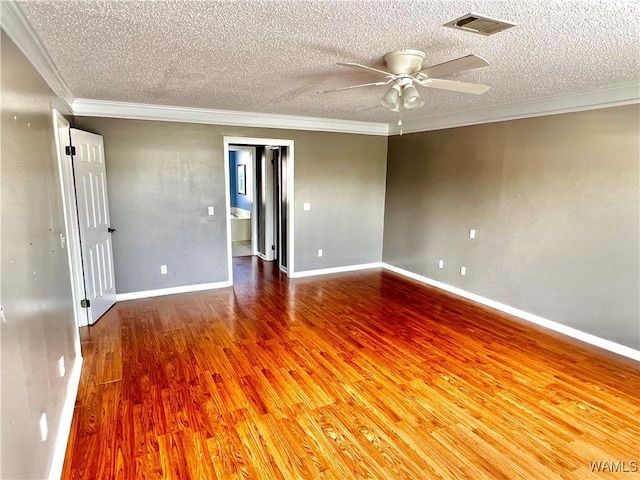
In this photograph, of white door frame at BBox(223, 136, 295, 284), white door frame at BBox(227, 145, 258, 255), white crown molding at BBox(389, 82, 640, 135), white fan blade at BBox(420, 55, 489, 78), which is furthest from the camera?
white door frame at BBox(227, 145, 258, 255)

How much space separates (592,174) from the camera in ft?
10.9

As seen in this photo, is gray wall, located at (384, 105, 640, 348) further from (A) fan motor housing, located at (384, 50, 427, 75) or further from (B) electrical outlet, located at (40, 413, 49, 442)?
(B) electrical outlet, located at (40, 413, 49, 442)

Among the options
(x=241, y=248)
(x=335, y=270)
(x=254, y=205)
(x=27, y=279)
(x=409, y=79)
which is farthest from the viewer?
(x=241, y=248)

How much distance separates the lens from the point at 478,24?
188 centimetres

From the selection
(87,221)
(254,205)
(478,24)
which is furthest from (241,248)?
(478,24)

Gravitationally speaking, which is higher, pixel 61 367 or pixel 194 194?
pixel 194 194

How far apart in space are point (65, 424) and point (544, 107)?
472 cm

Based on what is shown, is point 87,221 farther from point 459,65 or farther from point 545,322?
point 545,322

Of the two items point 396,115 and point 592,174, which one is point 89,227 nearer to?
point 396,115

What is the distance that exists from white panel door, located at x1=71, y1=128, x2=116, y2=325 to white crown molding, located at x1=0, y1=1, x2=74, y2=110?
756 millimetres

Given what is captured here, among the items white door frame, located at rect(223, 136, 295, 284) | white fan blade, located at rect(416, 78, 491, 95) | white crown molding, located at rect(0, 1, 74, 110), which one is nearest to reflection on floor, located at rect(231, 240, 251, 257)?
white door frame, located at rect(223, 136, 295, 284)

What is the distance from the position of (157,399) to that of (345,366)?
1447mm

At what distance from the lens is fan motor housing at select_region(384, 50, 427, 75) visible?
2260 mm

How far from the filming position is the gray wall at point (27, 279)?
1396 millimetres
